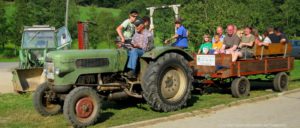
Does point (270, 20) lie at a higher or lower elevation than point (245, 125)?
higher

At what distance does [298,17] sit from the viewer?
49625 mm

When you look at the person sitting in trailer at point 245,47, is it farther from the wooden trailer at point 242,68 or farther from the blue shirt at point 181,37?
the blue shirt at point 181,37

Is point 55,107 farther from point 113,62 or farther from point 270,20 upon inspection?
point 270,20

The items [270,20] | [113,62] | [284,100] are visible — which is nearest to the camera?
[113,62]

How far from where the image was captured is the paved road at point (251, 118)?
810cm

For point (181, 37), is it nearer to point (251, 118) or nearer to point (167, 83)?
point (167, 83)

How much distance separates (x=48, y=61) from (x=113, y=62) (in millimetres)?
1215

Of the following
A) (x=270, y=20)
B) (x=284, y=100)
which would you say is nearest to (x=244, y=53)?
(x=284, y=100)

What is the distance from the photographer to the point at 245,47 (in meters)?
11.7

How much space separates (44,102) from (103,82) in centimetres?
124

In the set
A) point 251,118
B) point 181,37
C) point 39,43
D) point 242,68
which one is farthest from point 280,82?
point 39,43

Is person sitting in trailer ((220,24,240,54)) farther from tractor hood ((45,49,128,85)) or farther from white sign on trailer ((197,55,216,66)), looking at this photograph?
tractor hood ((45,49,128,85))

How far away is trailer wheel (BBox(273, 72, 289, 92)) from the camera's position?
481 inches

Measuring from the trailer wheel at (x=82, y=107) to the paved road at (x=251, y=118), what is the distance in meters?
1.06
